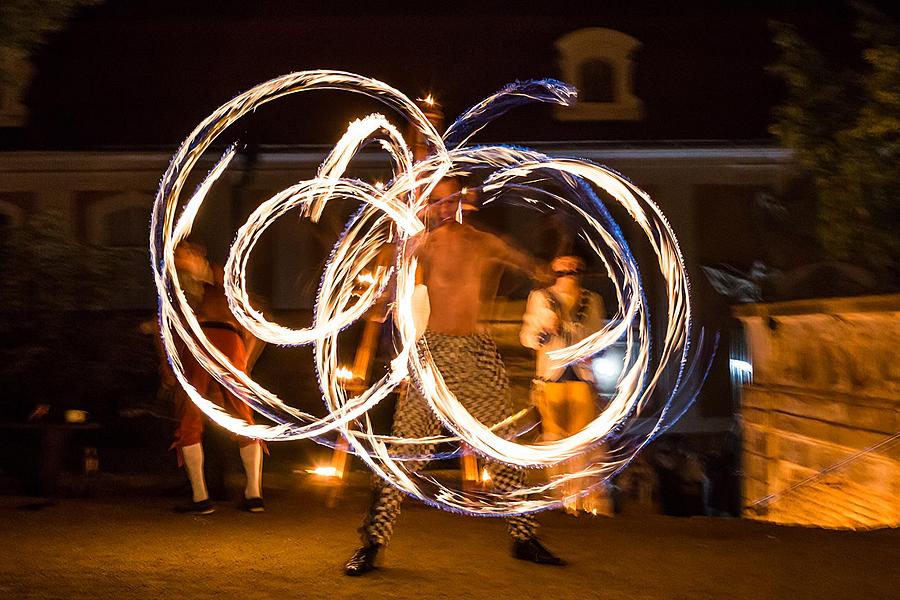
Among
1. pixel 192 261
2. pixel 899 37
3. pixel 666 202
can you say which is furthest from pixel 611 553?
pixel 666 202

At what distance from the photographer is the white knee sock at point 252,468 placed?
7809 millimetres

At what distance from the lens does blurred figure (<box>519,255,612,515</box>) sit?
305 inches

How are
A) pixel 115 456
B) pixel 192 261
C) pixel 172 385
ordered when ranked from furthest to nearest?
pixel 115 456, pixel 172 385, pixel 192 261

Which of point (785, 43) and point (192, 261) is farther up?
point (785, 43)

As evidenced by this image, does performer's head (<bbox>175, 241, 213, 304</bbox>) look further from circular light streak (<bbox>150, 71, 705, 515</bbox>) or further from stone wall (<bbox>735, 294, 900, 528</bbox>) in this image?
stone wall (<bbox>735, 294, 900, 528</bbox>)

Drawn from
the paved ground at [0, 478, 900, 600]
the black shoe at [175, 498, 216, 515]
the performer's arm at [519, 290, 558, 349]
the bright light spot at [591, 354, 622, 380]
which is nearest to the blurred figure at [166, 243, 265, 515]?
the black shoe at [175, 498, 216, 515]

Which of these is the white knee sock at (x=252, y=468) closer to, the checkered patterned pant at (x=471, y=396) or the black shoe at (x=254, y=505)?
the black shoe at (x=254, y=505)

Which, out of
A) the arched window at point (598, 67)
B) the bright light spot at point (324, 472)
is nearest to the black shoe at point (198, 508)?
the bright light spot at point (324, 472)

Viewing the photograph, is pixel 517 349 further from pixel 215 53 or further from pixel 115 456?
pixel 215 53

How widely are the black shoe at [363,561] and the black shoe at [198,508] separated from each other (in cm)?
225

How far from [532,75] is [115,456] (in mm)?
10225

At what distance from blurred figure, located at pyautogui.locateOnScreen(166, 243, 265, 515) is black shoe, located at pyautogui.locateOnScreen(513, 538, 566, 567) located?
2.53 meters

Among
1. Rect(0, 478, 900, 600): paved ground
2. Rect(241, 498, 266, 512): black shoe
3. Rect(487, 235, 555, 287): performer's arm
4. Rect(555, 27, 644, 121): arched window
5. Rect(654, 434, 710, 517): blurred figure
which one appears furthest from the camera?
Rect(555, 27, 644, 121): arched window

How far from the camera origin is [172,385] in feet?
27.1
